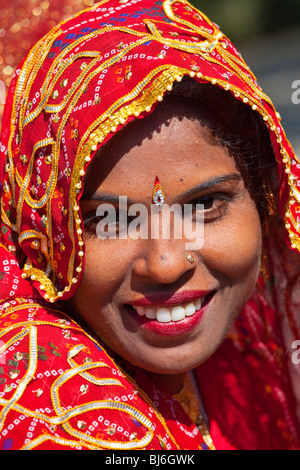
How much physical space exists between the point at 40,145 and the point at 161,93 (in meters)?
0.41

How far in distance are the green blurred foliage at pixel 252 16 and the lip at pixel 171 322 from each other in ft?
29.6

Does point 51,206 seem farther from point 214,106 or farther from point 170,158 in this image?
point 214,106

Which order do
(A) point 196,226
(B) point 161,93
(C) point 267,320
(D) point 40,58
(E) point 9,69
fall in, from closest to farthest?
(B) point 161,93 < (A) point 196,226 < (D) point 40,58 < (E) point 9,69 < (C) point 267,320

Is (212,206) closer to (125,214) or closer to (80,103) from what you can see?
(125,214)

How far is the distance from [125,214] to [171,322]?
0.35 m

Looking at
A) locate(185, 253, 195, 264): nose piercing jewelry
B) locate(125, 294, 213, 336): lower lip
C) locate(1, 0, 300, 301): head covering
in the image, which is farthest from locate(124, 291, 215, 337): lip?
locate(1, 0, 300, 301): head covering

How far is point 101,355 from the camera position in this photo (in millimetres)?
2010

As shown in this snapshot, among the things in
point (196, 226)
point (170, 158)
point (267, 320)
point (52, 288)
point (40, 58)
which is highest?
point (40, 58)

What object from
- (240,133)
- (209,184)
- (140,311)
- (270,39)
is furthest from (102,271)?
(270,39)

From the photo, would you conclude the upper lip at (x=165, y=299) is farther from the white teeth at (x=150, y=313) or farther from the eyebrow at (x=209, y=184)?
the eyebrow at (x=209, y=184)

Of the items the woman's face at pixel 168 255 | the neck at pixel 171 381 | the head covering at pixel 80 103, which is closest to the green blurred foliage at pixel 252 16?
the head covering at pixel 80 103

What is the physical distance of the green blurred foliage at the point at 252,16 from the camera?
10.5 m

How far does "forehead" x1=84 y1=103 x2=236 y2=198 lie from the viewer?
1.86 meters

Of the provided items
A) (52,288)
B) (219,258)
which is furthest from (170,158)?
(52,288)
